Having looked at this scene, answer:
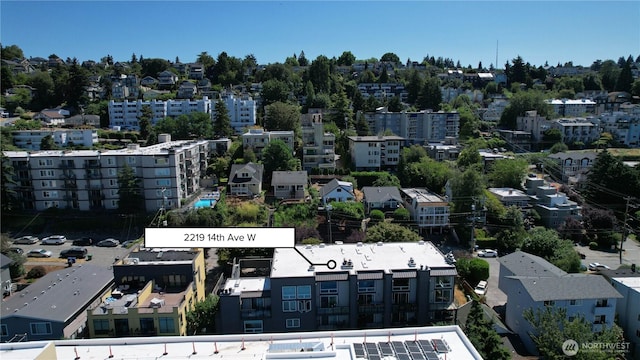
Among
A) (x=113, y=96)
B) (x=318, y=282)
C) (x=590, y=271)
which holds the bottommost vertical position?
(x=590, y=271)

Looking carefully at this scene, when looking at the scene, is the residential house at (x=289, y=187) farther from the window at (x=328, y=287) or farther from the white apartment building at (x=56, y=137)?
the white apartment building at (x=56, y=137)

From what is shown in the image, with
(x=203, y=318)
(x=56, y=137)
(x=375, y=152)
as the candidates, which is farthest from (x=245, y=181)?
(x=56, y=137)

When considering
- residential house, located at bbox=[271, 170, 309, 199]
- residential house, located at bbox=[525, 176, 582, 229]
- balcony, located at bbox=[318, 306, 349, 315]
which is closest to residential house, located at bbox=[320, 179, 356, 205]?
residential house, located at bbox=[271, 170, 309, 199]

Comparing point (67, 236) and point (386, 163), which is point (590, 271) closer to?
point (386, 163)

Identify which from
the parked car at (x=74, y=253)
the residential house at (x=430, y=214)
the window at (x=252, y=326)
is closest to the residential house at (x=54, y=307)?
the window at (x=252, y=326)

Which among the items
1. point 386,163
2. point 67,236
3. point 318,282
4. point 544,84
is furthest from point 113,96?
point 544,84

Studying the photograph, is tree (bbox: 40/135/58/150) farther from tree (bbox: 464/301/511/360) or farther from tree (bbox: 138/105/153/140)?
tree (bbox: 464/301/511/360)
